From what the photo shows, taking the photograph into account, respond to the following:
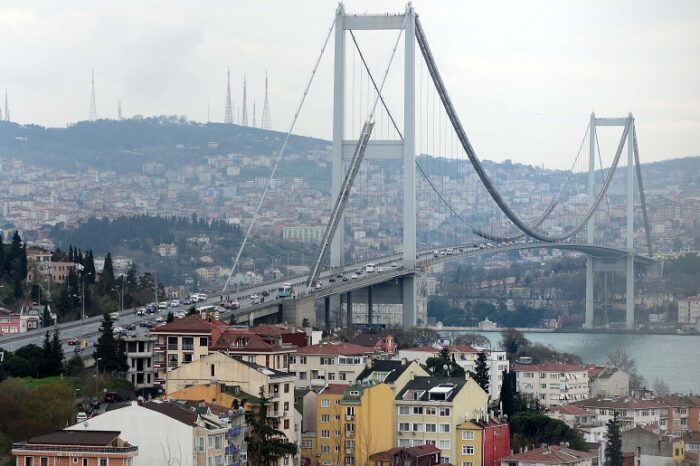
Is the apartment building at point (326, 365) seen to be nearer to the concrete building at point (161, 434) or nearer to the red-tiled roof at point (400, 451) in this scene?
the red-tiled roof at point (400, 451)

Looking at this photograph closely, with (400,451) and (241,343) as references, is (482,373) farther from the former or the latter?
(400,451)

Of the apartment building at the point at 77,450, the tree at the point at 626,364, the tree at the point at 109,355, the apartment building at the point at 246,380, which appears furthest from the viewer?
the tree at the point at 626,364

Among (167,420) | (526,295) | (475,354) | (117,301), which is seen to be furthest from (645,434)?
(526,295)

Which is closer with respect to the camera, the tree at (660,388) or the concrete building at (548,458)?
the concrete building at (548,458)

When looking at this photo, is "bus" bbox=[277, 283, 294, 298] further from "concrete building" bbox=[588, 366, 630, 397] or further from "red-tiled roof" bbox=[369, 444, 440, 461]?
"red-tiled roof" bbox=[369, 444, 440, 461]

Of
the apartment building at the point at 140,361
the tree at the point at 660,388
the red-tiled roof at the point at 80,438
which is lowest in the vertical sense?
the tree at the point at 660,388

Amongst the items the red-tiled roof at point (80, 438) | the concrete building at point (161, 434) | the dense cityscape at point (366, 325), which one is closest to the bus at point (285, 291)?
the dense cityscape at point (366, 325)

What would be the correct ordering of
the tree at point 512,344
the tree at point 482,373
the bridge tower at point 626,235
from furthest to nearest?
the bridge tower at point 626,235 < the tree at point 512,344 < the tree at point 482,373

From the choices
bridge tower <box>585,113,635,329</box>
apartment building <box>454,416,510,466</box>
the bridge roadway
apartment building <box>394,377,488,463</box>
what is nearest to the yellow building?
apartment building <box>394,377,488,463</box>
